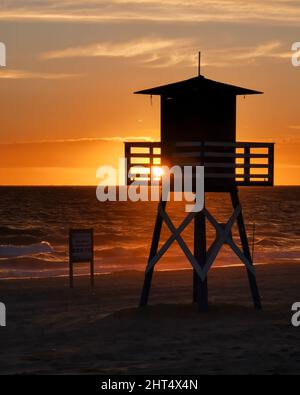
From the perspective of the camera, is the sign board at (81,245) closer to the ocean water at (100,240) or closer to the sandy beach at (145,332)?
the sandy beach at (145,332)

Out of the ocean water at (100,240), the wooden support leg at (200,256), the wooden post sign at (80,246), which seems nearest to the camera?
the wooden support leg at (200,256)

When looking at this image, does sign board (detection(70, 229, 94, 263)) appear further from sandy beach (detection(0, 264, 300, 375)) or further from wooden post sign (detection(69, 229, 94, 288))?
sandy beach (detection(0, 264, 300, 375))

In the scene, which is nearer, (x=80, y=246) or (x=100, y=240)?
(x=80, y=246)

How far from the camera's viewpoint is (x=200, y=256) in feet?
79.7

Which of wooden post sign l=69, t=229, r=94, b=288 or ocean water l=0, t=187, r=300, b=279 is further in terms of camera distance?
ocean water l=0, t=187, r=300, b=279

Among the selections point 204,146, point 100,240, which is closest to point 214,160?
point 204,146

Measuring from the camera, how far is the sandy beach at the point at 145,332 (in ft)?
57.3

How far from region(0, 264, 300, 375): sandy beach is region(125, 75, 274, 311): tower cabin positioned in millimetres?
1417

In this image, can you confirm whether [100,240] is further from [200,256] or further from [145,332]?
[145,332]

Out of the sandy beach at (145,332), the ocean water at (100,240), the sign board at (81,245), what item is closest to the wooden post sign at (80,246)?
the sign board at (81,245)

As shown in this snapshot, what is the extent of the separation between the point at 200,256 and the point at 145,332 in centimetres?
399

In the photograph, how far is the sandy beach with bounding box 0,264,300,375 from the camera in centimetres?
1745

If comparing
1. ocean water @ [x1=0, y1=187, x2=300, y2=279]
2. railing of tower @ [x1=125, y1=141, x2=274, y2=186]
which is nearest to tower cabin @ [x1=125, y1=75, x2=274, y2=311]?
railing of tower @ [x1=125, y1=141, x2=274, y2=186]

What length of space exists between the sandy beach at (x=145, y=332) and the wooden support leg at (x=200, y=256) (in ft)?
1.19
